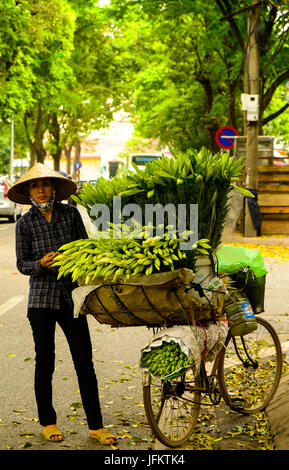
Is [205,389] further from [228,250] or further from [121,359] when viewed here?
[121,359]

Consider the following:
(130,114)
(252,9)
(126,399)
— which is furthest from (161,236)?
(130,114)

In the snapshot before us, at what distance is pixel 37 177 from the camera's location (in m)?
4.63

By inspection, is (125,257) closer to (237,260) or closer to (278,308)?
(237,260)

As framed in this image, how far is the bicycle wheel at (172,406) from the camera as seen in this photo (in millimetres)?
4249

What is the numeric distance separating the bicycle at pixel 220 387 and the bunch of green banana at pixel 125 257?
2.14 feet

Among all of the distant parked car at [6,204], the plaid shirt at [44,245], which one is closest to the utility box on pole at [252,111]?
the distant parked car at [6,204]

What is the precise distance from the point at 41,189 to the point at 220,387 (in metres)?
1.76

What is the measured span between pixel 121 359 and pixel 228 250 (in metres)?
2.17

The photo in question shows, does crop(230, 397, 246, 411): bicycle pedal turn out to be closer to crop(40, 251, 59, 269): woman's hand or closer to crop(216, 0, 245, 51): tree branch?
crop(40, 251, 59, 269): woman's hand

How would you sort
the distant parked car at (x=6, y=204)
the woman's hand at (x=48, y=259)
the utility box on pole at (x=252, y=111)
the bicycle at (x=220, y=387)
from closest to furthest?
the bicycle at (x=220, y=387) < the woman's hand at (x=48, y=259) < the utility box on pole at (x=252, y=111) < the distant parked car at (x=6, y=204)

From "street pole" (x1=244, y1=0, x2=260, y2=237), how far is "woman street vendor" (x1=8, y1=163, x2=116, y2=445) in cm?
1427

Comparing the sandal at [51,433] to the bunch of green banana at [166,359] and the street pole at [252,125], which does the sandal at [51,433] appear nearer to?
the bunch of green banana at [166,359]

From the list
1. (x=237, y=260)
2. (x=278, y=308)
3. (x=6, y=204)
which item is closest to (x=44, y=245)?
(x=237, y=260)

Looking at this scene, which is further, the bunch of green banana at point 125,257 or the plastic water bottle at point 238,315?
the plastic water bottle at point 238,315
